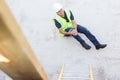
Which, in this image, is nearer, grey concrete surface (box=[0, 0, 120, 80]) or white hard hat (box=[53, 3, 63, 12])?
grey concrete surface (box=[0, 0, 120, 80])

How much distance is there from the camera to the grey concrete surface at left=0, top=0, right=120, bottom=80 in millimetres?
5934

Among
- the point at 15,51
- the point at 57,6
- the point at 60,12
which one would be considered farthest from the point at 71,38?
the point at 15,51


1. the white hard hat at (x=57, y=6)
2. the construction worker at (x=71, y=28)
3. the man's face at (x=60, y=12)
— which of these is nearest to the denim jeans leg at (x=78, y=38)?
the construction worker at (x=71, y=28)

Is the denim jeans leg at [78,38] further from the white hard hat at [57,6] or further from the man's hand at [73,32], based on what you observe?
the white hard hat at [57,6]

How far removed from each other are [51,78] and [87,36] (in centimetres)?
116

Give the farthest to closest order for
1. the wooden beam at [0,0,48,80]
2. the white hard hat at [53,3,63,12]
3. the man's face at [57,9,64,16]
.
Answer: the white hard hat at [53,3,63,12]
the man's face at [57,9,64,16]
the wooden beam at [0,0,48,80]

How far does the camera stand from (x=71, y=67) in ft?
19.4

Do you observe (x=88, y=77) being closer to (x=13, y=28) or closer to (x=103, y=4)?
(x=103, y=4)

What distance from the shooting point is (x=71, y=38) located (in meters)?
6.25

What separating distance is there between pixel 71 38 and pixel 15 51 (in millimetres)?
4957

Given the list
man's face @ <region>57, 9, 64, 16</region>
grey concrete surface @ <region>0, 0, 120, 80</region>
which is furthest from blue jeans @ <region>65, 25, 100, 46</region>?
man's face @ <region>57, 9, 64, 16</region>

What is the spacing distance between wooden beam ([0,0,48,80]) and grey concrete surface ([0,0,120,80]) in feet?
14.0

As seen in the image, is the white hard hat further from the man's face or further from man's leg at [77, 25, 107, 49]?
man's leg at [77, 25, 107, 49]

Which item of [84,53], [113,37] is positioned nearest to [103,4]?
[113,37]
